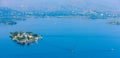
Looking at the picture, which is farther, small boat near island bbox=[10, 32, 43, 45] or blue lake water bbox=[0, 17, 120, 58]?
small boat near island bbox=[10, 32, 43, 45]

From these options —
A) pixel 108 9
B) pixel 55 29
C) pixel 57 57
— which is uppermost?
pixel 57 57

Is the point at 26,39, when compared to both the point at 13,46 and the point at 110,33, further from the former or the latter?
the point at 110,33

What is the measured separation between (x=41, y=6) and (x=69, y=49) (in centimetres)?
1472

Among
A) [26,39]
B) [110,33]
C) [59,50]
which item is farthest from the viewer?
[110,33]

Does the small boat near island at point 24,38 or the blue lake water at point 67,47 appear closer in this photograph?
the blue lake water at point 67,47

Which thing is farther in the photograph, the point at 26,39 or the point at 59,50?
the point at 26,39

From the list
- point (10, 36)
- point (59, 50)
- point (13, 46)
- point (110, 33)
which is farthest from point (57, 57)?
point (110, 33)

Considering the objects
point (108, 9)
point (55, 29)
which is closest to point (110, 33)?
point (55, 29)

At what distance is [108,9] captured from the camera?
2183cm

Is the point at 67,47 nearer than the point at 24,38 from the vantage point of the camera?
Yes

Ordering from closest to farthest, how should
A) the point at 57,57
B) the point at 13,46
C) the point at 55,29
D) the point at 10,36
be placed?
the point at 57,57, the point at 13,46, the point at 10,36, the point at 55,29

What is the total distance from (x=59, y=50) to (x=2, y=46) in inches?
68.1

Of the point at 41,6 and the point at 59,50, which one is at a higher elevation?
the point at 59,50

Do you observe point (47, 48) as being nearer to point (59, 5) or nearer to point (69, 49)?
point (69, 49)
